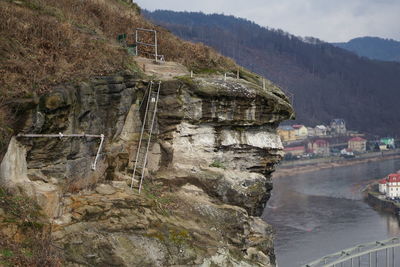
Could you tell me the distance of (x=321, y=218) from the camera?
62000 millimetres

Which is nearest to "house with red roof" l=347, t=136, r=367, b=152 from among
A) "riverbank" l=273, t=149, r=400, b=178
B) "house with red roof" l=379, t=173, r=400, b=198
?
"riverbank" l=273, t=149, r=400, b=178

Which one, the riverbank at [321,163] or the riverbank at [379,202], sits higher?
the riverbank at [379,202]

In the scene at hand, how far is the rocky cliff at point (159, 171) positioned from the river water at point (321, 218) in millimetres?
29530

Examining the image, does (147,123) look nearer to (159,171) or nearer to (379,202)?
(159,171)

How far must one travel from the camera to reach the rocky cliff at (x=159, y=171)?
10047mm

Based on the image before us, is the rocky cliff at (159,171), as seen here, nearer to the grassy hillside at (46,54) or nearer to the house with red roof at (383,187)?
the grassy hillside at (46,54)

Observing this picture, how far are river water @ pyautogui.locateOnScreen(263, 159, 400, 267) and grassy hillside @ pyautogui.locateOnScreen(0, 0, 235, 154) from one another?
3139 centimetres

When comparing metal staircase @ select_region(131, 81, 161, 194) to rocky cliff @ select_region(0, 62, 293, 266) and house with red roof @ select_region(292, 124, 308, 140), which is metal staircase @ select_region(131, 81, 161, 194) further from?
house with red roof @ select_region(292, 124, 308, 140)

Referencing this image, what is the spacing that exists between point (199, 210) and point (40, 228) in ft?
13.8

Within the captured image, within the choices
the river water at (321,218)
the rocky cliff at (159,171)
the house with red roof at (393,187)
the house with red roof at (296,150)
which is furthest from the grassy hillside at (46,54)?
the house with red roof at (296,150)

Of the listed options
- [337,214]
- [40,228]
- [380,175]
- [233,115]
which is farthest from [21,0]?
[380,175]

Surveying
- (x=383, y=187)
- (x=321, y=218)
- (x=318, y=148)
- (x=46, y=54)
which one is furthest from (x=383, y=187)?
(x=46, y=54)

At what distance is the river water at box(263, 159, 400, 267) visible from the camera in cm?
4794

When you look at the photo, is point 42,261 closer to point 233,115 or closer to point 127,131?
point 127,131
